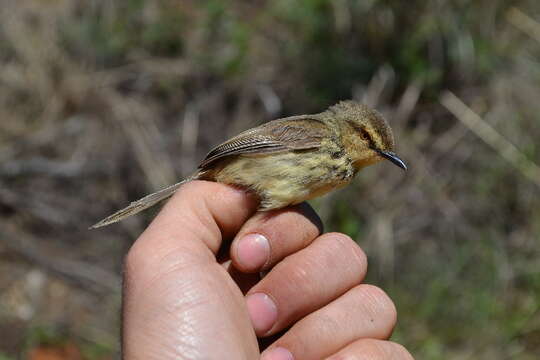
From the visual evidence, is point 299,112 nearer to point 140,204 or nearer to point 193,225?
point 140,204

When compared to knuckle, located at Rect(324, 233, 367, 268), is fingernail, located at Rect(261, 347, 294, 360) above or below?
below

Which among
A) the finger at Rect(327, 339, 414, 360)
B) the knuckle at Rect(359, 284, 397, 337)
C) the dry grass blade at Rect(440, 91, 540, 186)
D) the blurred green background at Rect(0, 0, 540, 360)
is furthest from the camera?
the dry grass blade at Rect(440, 91, 540, 186)

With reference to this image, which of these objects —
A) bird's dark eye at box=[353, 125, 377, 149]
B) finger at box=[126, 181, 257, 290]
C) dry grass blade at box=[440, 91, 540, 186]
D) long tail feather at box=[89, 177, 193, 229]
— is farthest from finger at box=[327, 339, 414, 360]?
dry grass blade at box=[440, 91, 540, 186]

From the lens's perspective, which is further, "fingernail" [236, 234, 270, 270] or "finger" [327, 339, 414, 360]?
"fingernail" [236, 234, 270, 270]

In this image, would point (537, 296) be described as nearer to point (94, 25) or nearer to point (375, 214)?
point (375, 214)

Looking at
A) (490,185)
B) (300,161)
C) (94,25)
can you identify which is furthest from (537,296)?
(94,25)

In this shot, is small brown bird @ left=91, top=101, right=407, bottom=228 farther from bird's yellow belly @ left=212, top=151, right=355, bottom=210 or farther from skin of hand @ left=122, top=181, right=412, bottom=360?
skin of hand @ left=122, top=181, right=412, bottom=360

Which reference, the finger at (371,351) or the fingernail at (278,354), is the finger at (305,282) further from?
the finger at (371,351)

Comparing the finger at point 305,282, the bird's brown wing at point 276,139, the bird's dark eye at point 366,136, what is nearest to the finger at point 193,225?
the bird's brown wing at point 276,139
